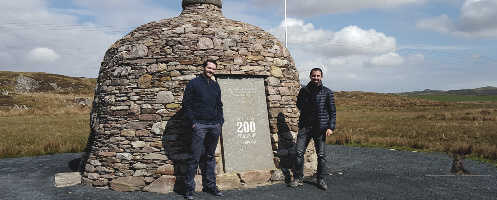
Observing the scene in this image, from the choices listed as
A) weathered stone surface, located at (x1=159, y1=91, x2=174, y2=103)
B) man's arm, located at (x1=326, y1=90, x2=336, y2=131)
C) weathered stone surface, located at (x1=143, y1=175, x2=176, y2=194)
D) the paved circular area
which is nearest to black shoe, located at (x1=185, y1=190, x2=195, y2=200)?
the paved circular area

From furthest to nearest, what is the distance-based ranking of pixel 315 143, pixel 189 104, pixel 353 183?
1. pixel 353 183
2. pixel 315 143
3. pixel 189 104

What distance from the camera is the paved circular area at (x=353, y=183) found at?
663cm

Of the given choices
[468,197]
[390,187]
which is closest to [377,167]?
[390,187]

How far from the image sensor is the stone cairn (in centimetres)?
711

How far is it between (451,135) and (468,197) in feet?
38.5

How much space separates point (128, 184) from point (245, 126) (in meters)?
2.72

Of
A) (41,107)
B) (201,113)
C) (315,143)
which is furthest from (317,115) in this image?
(41,107)

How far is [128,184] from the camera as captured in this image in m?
7.03

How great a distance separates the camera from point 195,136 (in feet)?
20.2

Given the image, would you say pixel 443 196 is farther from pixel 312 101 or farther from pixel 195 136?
pixel 195 136

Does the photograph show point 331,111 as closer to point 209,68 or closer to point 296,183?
point 296,183

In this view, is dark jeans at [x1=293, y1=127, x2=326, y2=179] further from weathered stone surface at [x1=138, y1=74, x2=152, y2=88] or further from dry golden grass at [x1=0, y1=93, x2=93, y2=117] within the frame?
dry golden grass at [x1=0, y1=93, x2=93, y2=117]

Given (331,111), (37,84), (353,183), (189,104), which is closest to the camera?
(189,104)

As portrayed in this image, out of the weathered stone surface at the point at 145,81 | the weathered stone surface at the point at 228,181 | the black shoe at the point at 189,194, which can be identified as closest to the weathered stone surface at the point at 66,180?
the weathered stone surface at the point at 145,81
